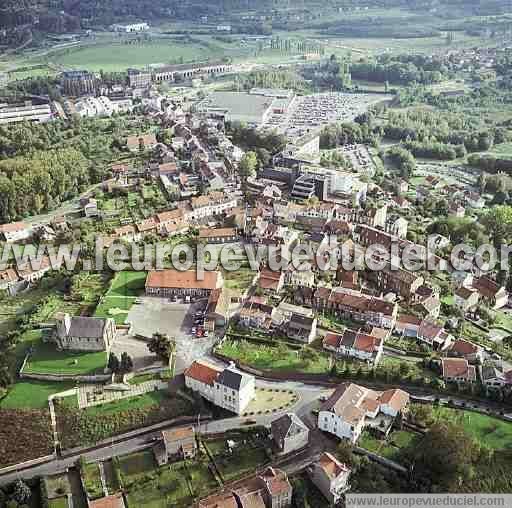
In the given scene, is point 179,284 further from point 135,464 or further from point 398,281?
point 398,281

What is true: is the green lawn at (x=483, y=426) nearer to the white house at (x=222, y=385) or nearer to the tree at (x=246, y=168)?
the white house at (x=222, y=385)

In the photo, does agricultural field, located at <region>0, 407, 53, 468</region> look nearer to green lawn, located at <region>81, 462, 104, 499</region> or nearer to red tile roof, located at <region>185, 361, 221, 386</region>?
green lawn, located at <region>81, 462, 104, 499</region>

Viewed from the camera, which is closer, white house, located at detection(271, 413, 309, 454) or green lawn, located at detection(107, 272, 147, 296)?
white house, located at detection(271, 413, 309, 454)

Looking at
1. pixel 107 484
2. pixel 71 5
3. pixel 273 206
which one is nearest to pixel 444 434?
pixel 107 484

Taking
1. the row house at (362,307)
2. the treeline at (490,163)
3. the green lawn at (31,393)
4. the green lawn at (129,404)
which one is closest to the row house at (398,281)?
the row house at (362,307)

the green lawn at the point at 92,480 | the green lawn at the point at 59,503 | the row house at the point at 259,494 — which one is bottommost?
the green lawn at the point at 59,503

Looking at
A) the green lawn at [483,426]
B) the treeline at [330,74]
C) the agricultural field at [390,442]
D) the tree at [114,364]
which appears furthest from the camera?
the treeline at [330,74]

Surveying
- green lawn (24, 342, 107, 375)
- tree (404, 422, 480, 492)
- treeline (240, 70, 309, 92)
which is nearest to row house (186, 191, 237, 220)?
green lawn (24, 342, 107, 375)

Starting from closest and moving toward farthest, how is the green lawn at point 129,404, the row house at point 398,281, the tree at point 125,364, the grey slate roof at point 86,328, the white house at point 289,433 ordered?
the white house at point 289,433, the green lawn at point 129,404, the tree at point 125,364, the grey slate roof at point 86,328, the row house at point 398,281
